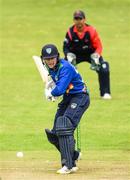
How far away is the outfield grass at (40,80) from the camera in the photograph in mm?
14469

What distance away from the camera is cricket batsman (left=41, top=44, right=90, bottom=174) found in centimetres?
1076

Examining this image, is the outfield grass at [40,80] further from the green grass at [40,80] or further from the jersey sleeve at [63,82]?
the jersey sleeve at [63,82]

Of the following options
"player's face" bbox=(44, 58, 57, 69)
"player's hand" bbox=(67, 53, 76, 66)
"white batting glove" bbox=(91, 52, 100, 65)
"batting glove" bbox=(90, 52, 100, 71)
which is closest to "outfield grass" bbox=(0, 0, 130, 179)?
"batting glove" bbox=(90, 52, 100, 71)

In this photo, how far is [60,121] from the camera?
10797mm

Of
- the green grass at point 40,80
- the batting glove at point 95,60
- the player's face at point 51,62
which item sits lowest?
the green grass at point 40,80

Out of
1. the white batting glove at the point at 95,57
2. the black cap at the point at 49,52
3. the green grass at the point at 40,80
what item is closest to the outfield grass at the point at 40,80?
the green grass at the point at 40,80

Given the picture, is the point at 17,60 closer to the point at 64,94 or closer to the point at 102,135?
the point at 102,135

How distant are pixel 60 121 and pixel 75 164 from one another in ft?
2.55

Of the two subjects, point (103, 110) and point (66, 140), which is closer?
point (66, 140)

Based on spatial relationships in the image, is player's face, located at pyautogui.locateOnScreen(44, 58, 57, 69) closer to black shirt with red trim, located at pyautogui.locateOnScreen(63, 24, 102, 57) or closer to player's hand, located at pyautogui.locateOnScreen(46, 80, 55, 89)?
player's hand, located at pyautogui.locateOnScreen(46, 80, 55, 89)

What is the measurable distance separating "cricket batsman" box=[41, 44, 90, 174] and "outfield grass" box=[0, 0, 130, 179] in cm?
171

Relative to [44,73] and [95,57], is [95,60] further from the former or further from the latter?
[44,73]

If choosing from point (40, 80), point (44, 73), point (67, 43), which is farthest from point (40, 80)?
point (44, 73)

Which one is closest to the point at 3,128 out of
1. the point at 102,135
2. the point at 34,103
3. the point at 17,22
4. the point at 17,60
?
the point at 102,135
